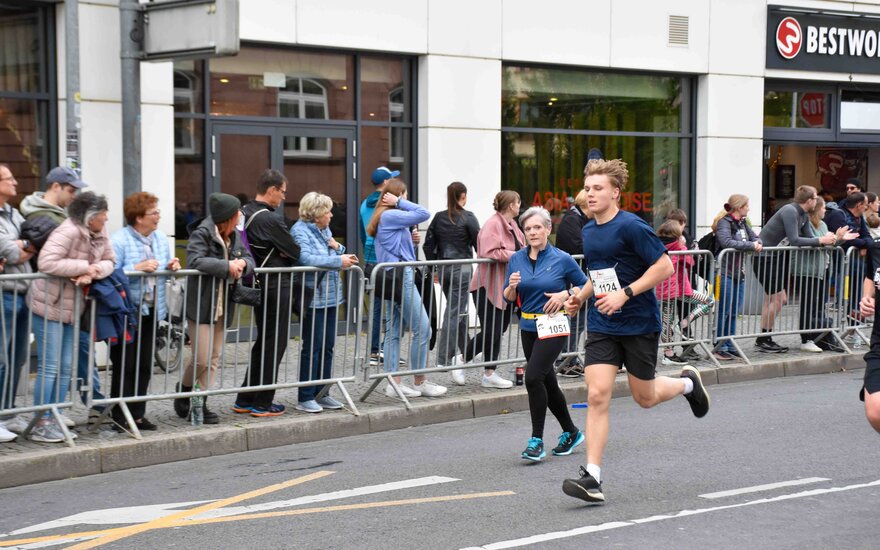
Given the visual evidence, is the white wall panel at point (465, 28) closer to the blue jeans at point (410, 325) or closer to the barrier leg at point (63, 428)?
the blue jeans at point (410, 325)

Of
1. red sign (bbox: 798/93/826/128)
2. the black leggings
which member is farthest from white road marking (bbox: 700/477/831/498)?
red sign (bbox: 798/93/826/128)

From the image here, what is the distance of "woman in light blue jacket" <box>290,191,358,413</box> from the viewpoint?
9.98 metres

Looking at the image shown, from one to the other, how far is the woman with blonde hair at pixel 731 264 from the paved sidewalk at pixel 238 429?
0.64m

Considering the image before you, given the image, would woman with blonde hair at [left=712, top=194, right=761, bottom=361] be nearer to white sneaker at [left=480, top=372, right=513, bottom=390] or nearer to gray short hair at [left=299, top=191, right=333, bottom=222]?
white sneaker at [left=480, top=372, right=513, bottom=390]

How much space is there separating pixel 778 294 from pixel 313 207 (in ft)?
19.0

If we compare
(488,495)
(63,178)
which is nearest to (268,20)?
(63,178)

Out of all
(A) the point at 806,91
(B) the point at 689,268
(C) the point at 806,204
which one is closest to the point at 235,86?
(B) the point at 689,268

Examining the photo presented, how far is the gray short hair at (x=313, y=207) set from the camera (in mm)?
10086

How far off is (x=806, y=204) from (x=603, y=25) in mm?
4168

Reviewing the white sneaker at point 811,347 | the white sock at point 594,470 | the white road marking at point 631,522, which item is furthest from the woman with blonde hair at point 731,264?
the white sock at point 594,470

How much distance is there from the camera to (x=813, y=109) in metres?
19.0

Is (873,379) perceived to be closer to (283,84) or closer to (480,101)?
(283,84)

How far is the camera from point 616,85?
17.2 m

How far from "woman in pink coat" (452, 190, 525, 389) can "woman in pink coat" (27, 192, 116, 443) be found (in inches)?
146
